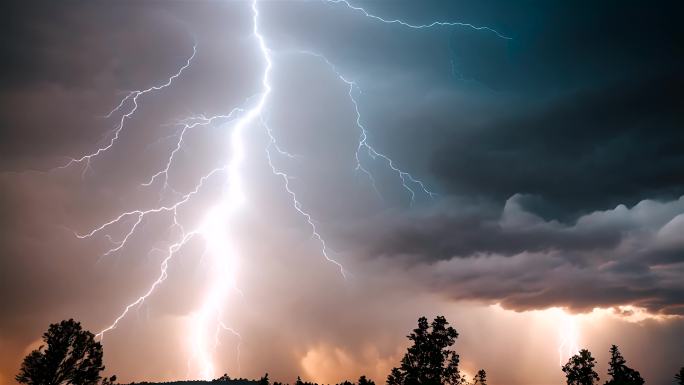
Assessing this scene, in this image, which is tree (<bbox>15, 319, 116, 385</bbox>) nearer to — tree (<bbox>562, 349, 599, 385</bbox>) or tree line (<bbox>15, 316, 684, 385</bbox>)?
tree line (<bbox>15, 316, 684, 385</bbox>)

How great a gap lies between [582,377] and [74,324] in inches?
2138

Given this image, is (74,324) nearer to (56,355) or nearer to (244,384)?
(56,355)

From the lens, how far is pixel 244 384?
6397cm

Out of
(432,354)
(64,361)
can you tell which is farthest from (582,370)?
(64,361)

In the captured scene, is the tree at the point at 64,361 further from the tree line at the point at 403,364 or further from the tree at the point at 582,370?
the tree at the point at 582,370

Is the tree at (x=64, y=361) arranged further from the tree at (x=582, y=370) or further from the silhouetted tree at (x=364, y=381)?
the tree at (x=582, y=370)

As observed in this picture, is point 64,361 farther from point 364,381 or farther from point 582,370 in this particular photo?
point 582,370

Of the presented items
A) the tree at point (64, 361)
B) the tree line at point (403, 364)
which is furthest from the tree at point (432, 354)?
the tree at point (64, 361)

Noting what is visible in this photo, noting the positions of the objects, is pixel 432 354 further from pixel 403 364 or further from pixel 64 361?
pixel 64 361

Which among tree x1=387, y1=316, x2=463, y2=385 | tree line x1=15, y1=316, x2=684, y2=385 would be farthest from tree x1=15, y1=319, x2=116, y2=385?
tree x1=387, y1=316, x2=463, y2=385

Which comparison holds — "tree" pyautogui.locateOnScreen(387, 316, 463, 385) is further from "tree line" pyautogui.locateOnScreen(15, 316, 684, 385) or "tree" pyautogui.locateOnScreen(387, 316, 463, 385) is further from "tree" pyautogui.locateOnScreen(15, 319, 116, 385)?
"tree" pyautogui.locateOnScreen(15, 319, 116, 385)

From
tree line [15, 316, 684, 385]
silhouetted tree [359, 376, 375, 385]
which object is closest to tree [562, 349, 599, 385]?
tree line [15, 316, 684, 385]

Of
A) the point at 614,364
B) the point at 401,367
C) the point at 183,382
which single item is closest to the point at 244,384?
the point at 183,382

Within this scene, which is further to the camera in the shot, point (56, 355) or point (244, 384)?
point (244, 384)
